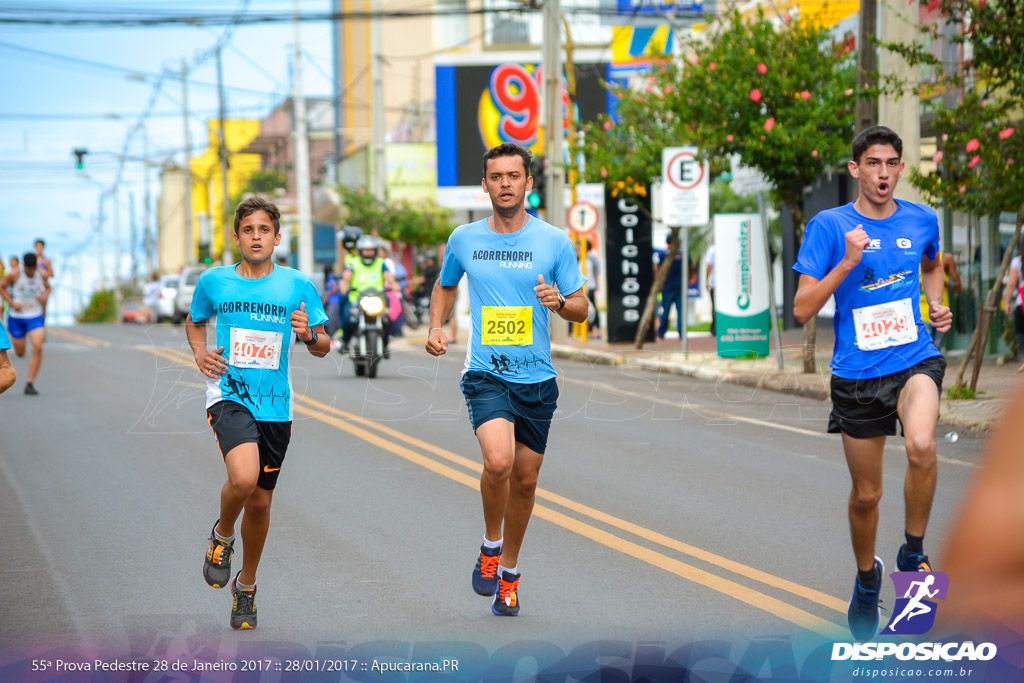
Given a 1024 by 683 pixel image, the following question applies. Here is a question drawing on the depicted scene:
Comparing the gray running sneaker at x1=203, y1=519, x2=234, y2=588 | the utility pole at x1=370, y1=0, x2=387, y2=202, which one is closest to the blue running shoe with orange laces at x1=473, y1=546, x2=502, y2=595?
the gray running sneaker at x1=203, y1=519, x2=234, y2=588

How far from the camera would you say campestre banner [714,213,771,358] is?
62.0 feet

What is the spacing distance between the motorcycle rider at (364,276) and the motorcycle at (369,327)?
57mm

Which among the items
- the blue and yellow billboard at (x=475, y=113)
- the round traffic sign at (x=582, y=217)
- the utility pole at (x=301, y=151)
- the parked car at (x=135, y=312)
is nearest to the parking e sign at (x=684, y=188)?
the round traffic sign at (x=582, y=217)

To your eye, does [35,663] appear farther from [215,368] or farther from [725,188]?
[725,188]

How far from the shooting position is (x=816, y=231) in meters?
5.55

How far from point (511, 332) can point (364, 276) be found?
40.5 feet

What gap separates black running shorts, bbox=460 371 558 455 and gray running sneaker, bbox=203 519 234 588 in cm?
123

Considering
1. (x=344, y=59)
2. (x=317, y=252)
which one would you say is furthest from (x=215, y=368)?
(x=344, y=59)

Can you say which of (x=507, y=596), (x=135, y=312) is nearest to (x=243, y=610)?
(x=507, y=596)

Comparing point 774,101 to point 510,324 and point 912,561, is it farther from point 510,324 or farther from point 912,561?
point 912,561

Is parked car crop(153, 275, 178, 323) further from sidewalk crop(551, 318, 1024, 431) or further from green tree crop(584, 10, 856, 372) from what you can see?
green tree crop(584, 10, 856, 372)

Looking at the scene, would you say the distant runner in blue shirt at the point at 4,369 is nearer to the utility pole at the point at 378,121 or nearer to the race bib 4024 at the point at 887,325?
the race bib 4024 at the point at 887,325

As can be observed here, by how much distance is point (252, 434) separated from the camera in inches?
223

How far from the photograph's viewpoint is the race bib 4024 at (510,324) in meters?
5.91
